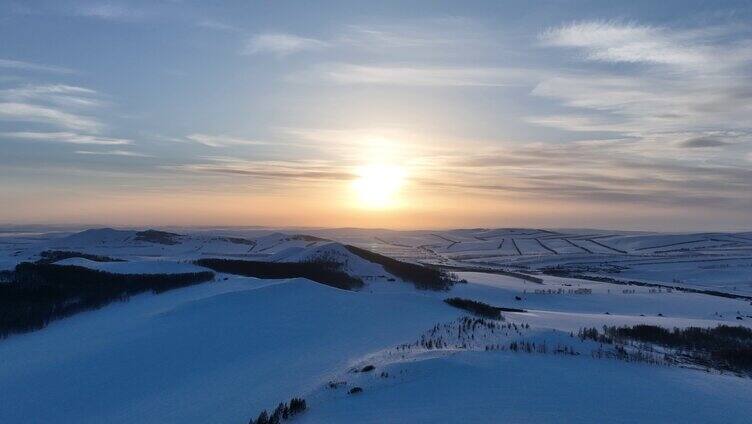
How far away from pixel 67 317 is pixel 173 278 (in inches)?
419

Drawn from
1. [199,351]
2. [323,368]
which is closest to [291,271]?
[199,351]

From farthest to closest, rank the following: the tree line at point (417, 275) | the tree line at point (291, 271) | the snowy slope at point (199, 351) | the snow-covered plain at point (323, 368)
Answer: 1. the tree line at point (417, 275)
2. the tree line at point (291, 271)
3. the snowy slope at point (199, 351)
4. the snow-covered plain at point (323, 368)

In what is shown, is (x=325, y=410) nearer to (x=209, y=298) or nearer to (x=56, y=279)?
(x=209, y=298)

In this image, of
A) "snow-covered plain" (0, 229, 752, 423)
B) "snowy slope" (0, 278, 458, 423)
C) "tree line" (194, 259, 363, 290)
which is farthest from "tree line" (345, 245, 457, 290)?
"snowy slope" (0, 278, 458, 423)

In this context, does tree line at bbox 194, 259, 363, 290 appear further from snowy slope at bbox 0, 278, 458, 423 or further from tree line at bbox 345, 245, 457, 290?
snowy slope at bbox 0, 278, 458, 423

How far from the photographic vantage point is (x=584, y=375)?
15000 mm

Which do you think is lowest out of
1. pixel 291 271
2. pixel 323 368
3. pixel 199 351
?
pixel 199 351

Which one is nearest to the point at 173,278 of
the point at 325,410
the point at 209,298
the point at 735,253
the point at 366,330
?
the point at 209,298

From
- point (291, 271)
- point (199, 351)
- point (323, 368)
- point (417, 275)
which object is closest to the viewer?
point (323, 368)

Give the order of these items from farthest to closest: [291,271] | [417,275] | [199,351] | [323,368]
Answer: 1. [417,275]
2. [291,271]
3. [199,351]
4. [323,368]

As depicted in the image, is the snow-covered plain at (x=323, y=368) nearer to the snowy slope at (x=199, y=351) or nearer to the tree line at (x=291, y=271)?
the snowy slope at (x=199, y=351)

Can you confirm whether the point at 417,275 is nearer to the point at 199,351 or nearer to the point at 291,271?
the point at 291,271

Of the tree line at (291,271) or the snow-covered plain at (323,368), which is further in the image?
the tree line at (291,271)

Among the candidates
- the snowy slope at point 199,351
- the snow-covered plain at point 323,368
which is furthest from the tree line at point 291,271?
the snowy slope at point 199,351
